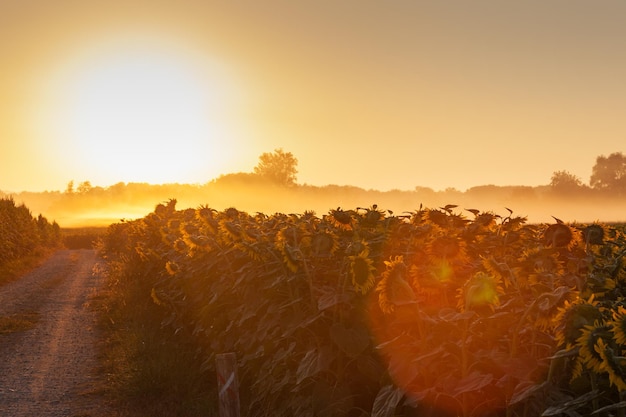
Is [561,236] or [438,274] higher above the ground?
[561,236]

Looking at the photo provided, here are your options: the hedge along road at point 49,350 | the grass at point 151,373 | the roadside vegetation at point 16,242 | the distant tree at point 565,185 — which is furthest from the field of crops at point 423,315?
the distant tree at point 565,185

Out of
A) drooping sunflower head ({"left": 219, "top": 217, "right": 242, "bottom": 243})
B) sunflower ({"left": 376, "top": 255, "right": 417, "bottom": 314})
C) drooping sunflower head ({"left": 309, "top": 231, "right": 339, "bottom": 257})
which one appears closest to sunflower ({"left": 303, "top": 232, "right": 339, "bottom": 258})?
drooping sunflower head ({"left": 309, "top": 231, "right": 339, "bottom": 257})

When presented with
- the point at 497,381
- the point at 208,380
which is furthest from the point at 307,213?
the point at 497,381

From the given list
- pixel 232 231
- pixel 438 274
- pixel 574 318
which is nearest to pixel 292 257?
pixel 232 231

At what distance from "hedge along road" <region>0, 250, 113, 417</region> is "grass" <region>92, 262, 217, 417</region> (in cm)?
28

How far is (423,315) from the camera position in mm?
3270

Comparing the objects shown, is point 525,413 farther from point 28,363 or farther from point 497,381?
point 28,363

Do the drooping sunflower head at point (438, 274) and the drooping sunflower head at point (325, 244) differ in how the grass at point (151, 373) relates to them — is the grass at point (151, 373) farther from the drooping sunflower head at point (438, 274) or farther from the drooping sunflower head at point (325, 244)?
the drooping sunflower head at point (438, 274)

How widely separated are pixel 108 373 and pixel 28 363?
77.6 inches

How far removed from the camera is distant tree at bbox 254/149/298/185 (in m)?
104

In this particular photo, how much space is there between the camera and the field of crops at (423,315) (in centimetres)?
260

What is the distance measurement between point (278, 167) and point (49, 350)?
9344 cm

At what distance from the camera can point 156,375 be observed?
8.06 meters

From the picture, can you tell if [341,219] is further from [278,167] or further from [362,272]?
[278,167]
